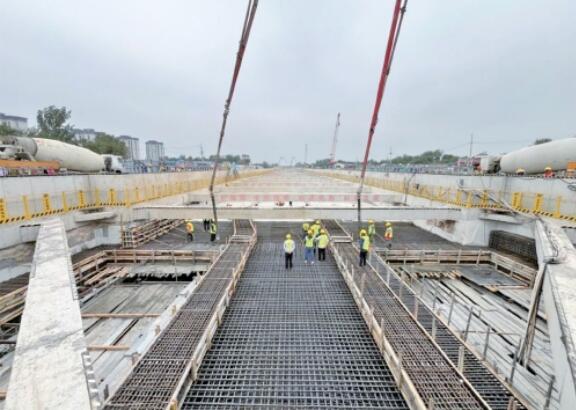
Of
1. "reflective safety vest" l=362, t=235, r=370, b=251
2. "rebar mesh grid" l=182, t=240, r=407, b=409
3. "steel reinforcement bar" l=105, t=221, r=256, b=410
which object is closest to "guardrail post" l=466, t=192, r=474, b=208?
"reflective safety vest" l=362, t=235, r=370, b=251

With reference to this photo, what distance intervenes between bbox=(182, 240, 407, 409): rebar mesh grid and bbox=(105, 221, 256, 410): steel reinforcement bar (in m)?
0.43

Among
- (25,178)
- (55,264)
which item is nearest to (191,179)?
(25,178)

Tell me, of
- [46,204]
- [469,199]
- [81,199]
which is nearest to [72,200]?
[81,199]

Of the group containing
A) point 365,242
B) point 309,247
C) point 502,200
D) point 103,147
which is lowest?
point 309,247

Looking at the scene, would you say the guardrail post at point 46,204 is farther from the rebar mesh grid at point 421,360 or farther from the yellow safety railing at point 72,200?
the rebar mesh grid at point 421,360

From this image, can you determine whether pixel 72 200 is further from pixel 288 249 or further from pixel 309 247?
pixel 309 247

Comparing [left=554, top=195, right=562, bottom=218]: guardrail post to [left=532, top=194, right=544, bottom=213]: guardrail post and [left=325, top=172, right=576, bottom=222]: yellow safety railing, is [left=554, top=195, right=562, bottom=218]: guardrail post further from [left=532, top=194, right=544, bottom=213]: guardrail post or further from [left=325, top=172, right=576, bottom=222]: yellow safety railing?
[left=532, top=194, right=544, bottom=213]: guardrail post

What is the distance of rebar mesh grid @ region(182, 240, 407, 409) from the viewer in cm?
439

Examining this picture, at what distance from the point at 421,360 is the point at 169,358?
4538 millimetres

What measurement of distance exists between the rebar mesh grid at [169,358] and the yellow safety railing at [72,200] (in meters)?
8.16

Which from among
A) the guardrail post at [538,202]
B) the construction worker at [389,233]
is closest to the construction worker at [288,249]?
the construction worker at [389,233]

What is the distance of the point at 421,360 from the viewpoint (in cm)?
460

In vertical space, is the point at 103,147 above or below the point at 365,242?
above

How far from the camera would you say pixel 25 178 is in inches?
391
